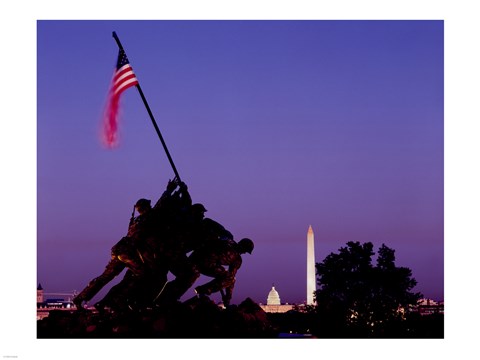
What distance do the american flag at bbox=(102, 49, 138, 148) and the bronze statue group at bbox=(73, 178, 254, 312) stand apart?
1.32 metres

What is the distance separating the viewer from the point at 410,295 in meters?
38.1

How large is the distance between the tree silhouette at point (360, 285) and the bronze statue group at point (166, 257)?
1311cm

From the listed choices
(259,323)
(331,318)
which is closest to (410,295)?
(331,318)

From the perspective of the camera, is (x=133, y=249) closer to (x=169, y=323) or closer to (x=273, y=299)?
(x=169, y=323)

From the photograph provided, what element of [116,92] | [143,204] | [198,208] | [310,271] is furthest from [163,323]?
[310,271]

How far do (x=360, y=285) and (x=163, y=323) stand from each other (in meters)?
18.7

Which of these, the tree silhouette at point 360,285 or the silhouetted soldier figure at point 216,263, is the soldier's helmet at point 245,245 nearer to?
the silhouetted soldier figure at point 216,263

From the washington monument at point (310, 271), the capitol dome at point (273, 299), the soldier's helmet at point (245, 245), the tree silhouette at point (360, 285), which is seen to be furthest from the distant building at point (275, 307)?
the soldier's helmet at point (245, 245)

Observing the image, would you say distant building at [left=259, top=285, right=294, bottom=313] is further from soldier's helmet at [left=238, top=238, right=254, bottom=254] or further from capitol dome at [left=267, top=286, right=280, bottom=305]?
soldier's helmet at [left=238, top=238, right=254, bottom=254]

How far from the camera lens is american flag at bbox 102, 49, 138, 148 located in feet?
67.2

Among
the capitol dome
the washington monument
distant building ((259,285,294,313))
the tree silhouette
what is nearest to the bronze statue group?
the tree silhouette
